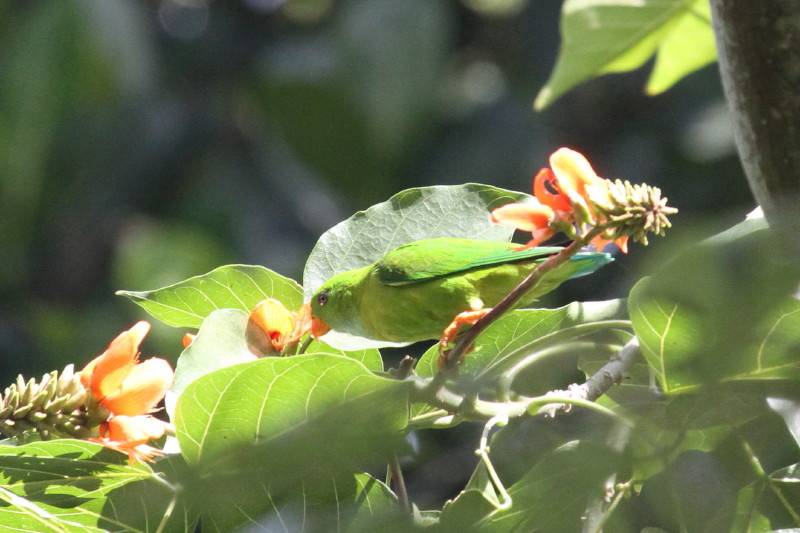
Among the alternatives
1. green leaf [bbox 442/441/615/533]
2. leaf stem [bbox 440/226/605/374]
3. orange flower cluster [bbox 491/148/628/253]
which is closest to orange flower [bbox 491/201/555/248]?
orange flower cluster [bbox 491/148/628/253]

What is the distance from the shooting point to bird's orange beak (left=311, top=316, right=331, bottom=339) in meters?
1.86

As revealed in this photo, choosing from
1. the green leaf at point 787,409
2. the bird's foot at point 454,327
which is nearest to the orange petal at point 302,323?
the bird's foot at point 454,327

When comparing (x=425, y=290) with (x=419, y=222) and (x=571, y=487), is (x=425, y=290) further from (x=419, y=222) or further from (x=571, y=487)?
(x=571, y=487)

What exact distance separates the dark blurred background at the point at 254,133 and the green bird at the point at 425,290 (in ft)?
11.5

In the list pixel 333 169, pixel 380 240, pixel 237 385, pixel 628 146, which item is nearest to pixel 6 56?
pixel 333 169

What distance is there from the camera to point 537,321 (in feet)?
5.33

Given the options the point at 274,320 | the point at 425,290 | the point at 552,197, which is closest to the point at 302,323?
the point at 274,320

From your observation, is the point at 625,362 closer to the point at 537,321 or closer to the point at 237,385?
the point at 537,321

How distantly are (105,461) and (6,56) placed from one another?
6.57m

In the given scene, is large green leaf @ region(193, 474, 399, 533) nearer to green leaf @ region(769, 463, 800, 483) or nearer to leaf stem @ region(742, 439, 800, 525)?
leaf stem @ region(742, 439, 800, 525)

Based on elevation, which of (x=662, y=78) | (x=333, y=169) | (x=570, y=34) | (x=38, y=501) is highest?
(x=570, y=34)

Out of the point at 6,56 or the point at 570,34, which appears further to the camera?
the point at 6,56

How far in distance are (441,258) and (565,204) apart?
81 cm

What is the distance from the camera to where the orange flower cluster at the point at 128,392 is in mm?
1346
